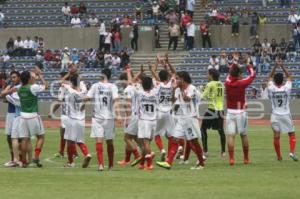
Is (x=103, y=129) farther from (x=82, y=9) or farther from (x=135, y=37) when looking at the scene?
(x=82, y=9)

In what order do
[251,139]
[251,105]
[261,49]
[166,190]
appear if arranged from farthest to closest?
[261,49] → [251,105] → [251,139] → [166,190]

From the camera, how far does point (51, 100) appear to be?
44969 millimetres

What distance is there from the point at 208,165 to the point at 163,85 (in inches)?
81.3

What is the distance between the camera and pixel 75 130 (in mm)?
20844

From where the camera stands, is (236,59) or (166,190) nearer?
(166,190)

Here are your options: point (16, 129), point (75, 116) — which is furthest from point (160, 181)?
point (16, 129)

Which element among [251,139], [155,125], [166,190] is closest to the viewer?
[166,190]

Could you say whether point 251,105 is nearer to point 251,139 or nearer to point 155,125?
point 251,139

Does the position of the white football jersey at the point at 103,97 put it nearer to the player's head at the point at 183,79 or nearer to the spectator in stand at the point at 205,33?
the player's head at the point at 183,79

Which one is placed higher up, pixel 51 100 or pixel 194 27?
pixel 194 27

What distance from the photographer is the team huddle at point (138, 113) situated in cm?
2022

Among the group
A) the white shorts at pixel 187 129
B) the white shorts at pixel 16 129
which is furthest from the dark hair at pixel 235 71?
the white shorts at pixel 16 129

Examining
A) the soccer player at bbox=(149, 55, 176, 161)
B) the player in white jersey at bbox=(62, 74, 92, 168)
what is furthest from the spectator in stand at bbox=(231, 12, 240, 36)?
the player in white jersey at bbox=(62, 74, 92, 168)

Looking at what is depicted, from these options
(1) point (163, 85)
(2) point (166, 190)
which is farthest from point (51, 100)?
(2) point (166, 190)
